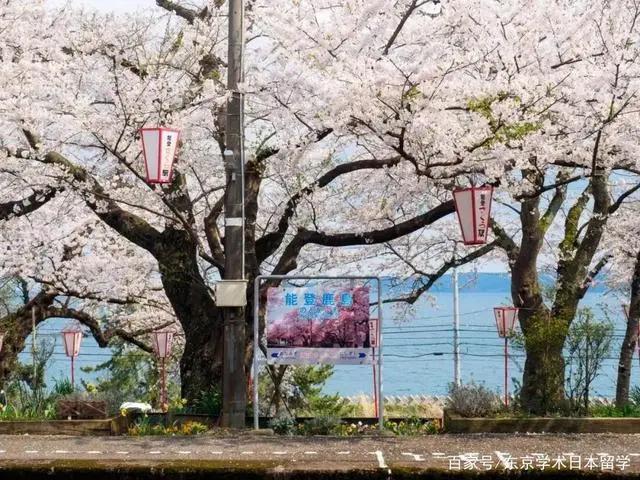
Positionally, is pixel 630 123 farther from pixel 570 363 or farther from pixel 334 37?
pixel 334 37

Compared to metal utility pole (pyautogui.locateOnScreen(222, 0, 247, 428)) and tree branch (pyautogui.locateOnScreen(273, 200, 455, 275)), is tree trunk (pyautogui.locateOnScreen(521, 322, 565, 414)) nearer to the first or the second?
tree branch (pyautogui.locateOnScreen(273, 200, 455, 275))

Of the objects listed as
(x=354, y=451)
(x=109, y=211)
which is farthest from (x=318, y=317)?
(x=109, y=211)

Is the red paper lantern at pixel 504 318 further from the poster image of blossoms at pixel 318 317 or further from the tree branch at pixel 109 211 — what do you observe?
the tree branch at pixel 109 211

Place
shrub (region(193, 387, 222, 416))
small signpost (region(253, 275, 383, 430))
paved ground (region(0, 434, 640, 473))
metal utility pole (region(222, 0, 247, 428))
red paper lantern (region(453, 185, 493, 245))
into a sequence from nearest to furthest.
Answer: paved ground (region(0, 434, 640, 473)) → red paper lantern (region(453, 185, 493, 245)) → small signpost (region(253, 275, 383, 430)) → metal utility pole (region(222, 0, 247, 428)) → shrub (region(193, 387, 222, 416))

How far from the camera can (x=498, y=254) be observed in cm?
1831

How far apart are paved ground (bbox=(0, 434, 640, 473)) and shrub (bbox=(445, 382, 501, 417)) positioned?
847 millimetres

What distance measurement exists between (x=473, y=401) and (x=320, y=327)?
1.94m

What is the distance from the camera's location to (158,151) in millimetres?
10195

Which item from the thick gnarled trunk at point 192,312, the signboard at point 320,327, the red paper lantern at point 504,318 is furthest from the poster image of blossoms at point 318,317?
the red paper lantern at point 504,318

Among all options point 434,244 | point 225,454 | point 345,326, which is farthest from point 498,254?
point 225,454

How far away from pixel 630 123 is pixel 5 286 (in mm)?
17065

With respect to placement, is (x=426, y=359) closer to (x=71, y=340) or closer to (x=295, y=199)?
(x=71, y=340)

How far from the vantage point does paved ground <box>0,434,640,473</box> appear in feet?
25.1

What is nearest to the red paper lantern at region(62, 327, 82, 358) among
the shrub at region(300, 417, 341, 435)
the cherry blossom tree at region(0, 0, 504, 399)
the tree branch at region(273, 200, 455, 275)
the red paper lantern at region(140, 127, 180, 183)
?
the cherry blossom tree at region(0, 0, 504, 399)
